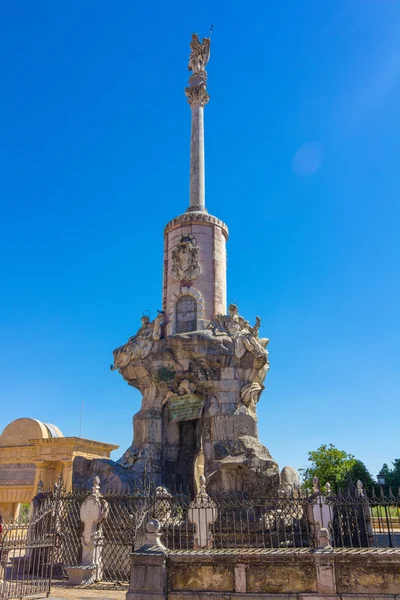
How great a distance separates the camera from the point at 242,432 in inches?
834

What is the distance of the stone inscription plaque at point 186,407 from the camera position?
2208 centimetres

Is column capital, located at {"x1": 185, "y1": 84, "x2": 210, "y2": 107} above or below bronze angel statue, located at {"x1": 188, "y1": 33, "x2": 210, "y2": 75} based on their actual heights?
below

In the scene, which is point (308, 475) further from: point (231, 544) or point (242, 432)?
point (231, 544)

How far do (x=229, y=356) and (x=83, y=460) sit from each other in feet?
24.3

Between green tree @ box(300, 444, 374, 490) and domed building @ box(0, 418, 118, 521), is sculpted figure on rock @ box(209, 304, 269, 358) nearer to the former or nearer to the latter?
domed building @ box(0, 418, 118, 521)

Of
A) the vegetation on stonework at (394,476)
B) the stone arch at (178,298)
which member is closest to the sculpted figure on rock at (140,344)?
the stone arch at (178,298)

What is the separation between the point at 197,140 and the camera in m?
28.4

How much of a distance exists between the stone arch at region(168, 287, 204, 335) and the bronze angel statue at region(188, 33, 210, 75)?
14.8 meters

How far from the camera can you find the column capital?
29.5m

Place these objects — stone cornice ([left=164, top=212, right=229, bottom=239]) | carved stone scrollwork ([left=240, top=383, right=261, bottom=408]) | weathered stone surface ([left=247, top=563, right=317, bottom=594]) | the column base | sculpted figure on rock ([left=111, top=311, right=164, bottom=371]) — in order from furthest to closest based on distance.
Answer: the column base, stone cornice ([left=164, top=212, right=229, bottom=239]), sculpted figure on rock ([left=111, top=311, right=164, bottom=371]), carved stone scrollwork ([left=240, top=383, right=261, bottom=408]), weathered stone surface ([left=247, top=563, right=317, bottom=594])

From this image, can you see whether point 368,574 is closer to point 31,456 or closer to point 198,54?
point 31,456

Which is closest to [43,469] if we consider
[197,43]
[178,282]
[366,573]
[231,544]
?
[178,282]

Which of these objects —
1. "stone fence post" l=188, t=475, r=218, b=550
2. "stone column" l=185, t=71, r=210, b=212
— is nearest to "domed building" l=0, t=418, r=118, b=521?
"stone fence post" l=188, t=475, r=218, b=550

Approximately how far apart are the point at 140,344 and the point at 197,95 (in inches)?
589
